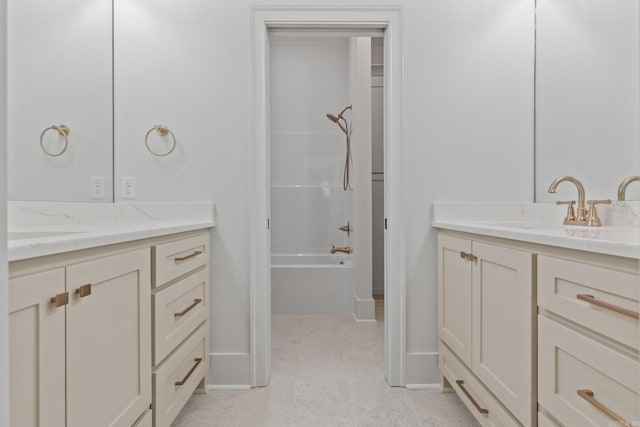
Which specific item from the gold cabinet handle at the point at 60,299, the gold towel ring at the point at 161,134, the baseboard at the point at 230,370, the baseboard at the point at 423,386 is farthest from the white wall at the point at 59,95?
the baseboard at the point at 423,386

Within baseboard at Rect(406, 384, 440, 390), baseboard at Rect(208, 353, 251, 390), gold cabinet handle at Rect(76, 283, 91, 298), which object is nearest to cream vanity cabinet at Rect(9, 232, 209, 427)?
gold cabinet handle at Rect(76, 283, 91, 298)

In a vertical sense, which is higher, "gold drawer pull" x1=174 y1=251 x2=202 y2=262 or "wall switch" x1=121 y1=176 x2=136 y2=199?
"wall switch" x1=121 y1=176 x2=136 y2=199

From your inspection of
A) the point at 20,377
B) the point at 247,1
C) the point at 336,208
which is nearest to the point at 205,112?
the point at 247,1

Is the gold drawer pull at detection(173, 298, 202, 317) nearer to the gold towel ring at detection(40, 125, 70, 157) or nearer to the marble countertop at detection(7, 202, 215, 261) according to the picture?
the marble countertop at detection(7, 202, 215, 261)

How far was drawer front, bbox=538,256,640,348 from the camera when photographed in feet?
2.88

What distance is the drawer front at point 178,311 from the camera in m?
1.53

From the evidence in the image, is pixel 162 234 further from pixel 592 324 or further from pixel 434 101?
pixel 434 101

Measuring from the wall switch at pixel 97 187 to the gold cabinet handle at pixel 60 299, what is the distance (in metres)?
1.26

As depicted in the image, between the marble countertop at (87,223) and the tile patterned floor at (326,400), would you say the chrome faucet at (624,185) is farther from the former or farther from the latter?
the marble countertop at (87,223)

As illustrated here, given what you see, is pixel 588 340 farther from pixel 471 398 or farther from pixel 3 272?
pixel 3 272

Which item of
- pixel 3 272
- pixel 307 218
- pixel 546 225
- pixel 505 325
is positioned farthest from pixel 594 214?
pixel 307 218

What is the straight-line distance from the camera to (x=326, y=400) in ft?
6.68

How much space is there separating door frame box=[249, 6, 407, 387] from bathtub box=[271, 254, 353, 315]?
141 cm

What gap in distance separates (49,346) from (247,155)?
1.45 metres
